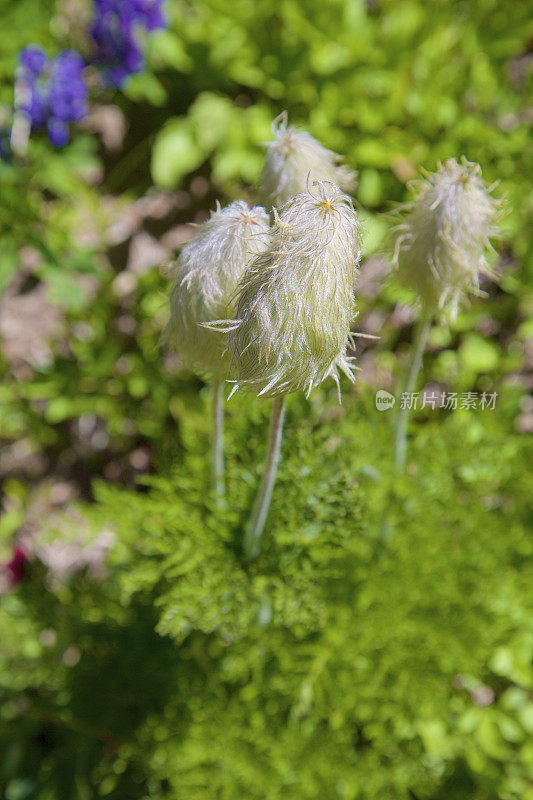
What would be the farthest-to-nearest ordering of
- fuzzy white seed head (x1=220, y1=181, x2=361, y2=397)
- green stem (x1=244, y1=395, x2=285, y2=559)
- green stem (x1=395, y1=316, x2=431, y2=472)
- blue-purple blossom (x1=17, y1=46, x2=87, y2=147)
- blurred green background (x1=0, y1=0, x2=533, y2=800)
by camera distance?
blue-purple blossom (x1=17, y1=46, x2=87, y2=147), blurred green background (x1=0, y1=0, x2=533, y2=800), green stem (x1=395, y1=316, x2=431, y2=472), green stem (x1=244, y1=395, x2=285, y2=559), fuzzy white seed head (x1=220, y1=181, x2=361, y2=397)

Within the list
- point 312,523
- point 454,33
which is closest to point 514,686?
point 312,523

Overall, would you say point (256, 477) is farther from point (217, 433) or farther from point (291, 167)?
point (291, 167)

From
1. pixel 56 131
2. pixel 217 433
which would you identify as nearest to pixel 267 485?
pixel 217 433

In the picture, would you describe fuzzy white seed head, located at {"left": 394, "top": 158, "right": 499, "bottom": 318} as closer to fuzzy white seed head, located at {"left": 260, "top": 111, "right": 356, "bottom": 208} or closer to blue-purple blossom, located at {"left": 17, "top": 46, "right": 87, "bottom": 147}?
fuzzy white seed head, located at {"left": 260, "top": 111, "right": 356, "bottom": 208}

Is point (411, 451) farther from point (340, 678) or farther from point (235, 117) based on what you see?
point (235, 117)

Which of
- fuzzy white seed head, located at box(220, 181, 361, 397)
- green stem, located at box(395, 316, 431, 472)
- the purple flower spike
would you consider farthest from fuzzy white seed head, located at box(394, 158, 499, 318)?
the purple flower spike
